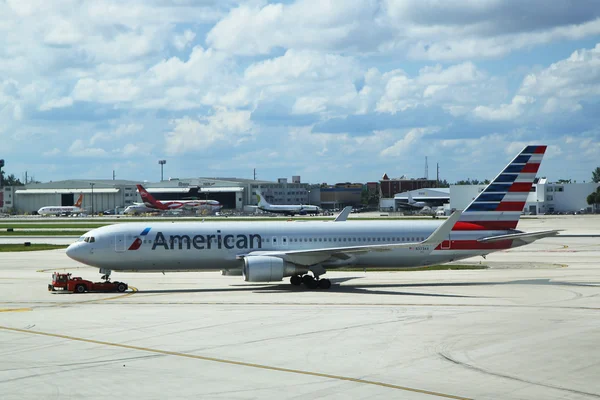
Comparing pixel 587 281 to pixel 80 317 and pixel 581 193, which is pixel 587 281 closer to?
pixel 80 317

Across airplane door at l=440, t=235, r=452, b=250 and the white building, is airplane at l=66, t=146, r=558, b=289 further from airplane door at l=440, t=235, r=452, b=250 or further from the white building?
the white building

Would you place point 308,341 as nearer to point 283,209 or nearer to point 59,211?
point 283,209

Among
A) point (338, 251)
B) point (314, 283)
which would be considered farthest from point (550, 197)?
point (314, 283)

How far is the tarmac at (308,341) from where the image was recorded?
1780 centimetres

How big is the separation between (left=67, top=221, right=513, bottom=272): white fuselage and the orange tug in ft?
3.96

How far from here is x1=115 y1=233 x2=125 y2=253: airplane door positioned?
39.8m

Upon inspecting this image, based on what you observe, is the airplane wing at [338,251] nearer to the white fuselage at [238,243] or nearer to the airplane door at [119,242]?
the white fuselage at [238,243]

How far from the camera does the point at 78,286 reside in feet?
129

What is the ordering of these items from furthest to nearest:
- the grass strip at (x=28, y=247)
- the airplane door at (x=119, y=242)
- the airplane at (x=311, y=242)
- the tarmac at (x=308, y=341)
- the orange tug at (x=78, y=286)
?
1. the grass strip at (x=28, y=247)
2. the airplane door at (x=119, y=242)
3. the airplane at (x=311, y=242)
4. the orange tug at (x=78, y=286)
5. the tarmac at (x=308, y=341)

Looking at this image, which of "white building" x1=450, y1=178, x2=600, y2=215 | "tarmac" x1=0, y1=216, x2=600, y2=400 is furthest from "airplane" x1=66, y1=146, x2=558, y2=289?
"white building" x1=450, y1=178, x2=600, y2=215

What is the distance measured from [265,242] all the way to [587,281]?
60.7ft

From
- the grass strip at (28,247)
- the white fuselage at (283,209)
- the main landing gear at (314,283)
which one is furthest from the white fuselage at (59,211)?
the main landing gear at (314,283)

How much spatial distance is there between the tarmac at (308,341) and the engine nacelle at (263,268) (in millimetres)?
809

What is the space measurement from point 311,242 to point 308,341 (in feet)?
58.9
